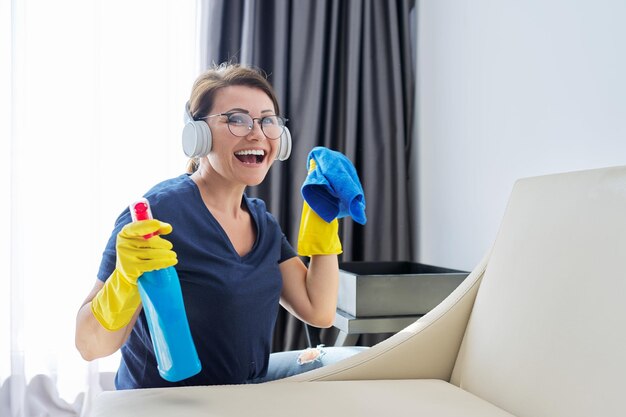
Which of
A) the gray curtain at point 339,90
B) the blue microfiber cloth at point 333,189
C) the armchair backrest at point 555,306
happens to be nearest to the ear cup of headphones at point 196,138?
the blue microfiber cloth at point 333,189

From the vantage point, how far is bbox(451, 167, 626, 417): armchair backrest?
3.02 feet

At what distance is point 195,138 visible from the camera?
51.2 inches

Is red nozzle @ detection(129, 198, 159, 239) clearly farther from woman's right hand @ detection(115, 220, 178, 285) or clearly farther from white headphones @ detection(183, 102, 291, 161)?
white headphones @ detection(183, 102, 291, 161)

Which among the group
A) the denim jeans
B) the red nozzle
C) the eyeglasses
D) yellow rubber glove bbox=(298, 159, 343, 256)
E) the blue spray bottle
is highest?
the eyeglasses

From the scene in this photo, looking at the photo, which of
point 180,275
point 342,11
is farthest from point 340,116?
point 180,275

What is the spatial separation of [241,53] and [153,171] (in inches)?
23.4

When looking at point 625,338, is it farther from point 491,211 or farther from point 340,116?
point 340,116

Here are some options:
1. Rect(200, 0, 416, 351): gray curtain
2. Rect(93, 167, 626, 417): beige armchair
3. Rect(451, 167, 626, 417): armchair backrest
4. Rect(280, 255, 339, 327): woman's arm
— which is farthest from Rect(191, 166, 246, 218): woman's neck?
Rect(200, 0, 416, 351): gray curtain

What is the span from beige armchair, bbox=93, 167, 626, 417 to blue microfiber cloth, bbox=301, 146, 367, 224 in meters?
0.31

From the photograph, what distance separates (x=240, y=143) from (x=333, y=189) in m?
0.24

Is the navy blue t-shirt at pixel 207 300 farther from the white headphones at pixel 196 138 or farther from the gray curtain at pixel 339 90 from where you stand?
the gray curtain at pixel 339 90

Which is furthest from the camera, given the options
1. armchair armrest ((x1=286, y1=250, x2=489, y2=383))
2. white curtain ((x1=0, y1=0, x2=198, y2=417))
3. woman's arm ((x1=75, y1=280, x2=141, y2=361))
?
white curtain ((x1=0, y1=0, x2=198, y2=417))

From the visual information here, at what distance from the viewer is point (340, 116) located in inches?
104

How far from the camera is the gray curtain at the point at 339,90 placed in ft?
8.23
